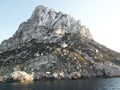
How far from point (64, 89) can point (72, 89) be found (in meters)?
4.67

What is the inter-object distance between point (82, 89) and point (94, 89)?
7.00 meters

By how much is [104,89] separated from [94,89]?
6406 mm

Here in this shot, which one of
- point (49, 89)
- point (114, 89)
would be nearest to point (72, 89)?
point (49, 89)

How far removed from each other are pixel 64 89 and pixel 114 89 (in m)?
29.7

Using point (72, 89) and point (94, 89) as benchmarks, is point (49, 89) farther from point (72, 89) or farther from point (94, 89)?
point (94, 89)

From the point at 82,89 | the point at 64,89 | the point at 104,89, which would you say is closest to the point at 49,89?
the point at 64,89

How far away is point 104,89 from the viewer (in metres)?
146

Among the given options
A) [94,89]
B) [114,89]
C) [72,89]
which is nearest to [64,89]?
[72,89]

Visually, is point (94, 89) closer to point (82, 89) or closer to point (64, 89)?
point (82, 89)

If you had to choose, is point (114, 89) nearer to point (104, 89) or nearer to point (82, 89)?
point (104, 89)

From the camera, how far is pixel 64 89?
478ft

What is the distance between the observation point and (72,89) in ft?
477

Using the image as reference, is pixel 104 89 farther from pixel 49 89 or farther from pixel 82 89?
pixel 49 89

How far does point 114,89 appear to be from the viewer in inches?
5822
